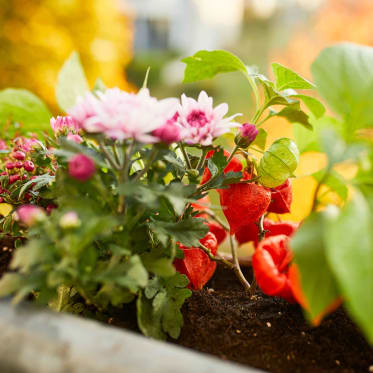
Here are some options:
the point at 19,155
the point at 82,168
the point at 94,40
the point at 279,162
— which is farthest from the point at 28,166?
the point at 94,40

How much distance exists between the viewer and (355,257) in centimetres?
34

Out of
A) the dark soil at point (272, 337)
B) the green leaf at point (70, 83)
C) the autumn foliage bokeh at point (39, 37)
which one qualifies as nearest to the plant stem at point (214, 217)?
the dark soil at point (272, 337)

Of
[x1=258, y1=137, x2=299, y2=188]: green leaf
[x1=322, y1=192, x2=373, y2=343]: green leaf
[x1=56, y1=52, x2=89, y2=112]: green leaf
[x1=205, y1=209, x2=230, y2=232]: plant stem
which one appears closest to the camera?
[x1=322, y1=192, x2=373, y2=343]: green leaf

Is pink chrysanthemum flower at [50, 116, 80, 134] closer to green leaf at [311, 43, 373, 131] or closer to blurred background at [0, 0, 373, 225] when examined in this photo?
green leaf at [311, 43, 373, 131]

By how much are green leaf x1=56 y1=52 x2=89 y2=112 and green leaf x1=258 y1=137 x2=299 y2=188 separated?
17.6 inches

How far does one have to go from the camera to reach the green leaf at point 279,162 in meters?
0.55

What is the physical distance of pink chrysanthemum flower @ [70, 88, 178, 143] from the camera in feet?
1.33

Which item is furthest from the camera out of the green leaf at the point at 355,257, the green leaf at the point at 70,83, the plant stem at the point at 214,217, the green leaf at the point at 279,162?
the green leaf at the point at 70,83

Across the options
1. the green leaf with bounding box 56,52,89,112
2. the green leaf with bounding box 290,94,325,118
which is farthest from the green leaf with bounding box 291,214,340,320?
the green leaf with bounding box 56,52,89,112

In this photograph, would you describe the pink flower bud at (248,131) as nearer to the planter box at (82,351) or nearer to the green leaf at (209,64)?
the green leaf at (209,64)

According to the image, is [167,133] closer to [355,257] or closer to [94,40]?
[355,257]

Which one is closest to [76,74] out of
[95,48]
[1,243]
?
[1,243]

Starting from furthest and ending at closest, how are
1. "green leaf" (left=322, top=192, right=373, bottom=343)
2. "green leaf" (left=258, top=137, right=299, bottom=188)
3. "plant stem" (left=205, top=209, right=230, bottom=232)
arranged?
"plant stem" (left=205, top=209, right=230, bottom=232), "green leaf" (left=258, top=137, right=299, bottom=188), "green leaf" (left=322, top=192, right=373, bottom=343)

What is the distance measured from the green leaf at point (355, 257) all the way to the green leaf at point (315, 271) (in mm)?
33
